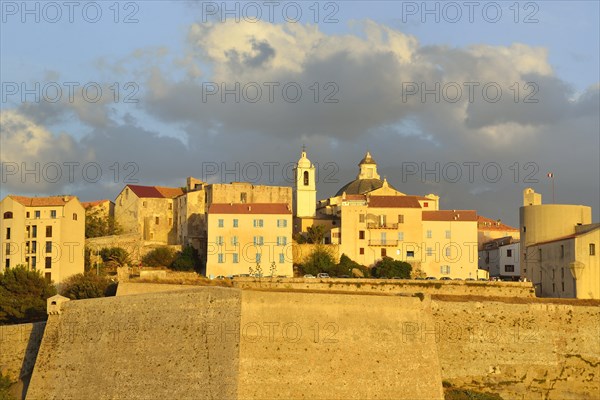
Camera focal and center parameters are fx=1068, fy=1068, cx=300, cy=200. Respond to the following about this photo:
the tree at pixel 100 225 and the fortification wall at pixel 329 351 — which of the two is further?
the tree at pixel 100 225

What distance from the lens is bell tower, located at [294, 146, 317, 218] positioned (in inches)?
2928

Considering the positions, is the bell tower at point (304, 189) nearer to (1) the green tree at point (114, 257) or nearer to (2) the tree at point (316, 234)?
(2) the tree at point (316, 234)

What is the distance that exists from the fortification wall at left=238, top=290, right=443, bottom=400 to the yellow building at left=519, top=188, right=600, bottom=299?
472 inches

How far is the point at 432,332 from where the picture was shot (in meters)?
48.9

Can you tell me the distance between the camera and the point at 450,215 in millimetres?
67500

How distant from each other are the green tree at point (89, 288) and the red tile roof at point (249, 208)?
9.07 metres

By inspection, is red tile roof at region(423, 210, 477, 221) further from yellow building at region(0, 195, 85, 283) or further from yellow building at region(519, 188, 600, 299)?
yellow building at region(0, 195, 85, 283)

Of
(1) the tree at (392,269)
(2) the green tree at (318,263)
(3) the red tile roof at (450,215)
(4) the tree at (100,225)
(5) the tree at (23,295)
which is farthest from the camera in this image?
(4) the tree at (100,225)

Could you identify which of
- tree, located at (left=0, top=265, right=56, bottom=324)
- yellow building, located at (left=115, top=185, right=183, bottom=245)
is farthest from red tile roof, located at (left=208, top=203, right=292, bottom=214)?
tree, located at (left=0, top=265, right=56, bottom=324)

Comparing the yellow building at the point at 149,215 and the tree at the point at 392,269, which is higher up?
the yellow building at the point at 149,215

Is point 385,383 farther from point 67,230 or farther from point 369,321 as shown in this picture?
point 67,230

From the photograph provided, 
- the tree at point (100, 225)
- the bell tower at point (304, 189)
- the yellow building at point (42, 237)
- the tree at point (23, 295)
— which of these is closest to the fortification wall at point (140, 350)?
the tree at point (23, 295)

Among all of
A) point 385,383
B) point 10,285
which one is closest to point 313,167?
point 10,285

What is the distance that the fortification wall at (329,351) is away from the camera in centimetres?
Answer: 4466
